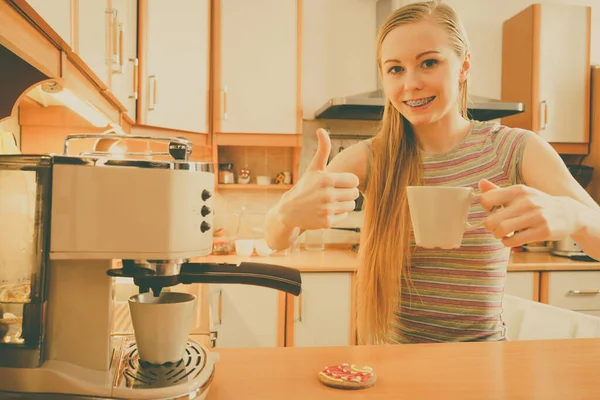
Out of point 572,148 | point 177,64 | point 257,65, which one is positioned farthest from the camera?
point 572,148

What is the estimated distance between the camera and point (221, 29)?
2801mm

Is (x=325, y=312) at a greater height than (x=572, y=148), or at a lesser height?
lesser

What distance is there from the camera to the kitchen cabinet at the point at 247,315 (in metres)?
2.62

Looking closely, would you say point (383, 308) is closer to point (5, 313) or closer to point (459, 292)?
point (459, 292)

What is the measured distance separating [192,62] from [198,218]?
81.9 inches

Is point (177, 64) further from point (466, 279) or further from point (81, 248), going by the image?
point (81, 248)

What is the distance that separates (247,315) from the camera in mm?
2629

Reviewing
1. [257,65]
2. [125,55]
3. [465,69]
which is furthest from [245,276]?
[257,65]

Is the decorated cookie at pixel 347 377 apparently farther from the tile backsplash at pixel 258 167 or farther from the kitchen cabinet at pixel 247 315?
the tile backsplash at pixel 258 167

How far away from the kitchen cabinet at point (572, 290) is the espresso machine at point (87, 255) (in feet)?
7.75

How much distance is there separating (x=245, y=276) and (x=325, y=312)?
193 centimetres

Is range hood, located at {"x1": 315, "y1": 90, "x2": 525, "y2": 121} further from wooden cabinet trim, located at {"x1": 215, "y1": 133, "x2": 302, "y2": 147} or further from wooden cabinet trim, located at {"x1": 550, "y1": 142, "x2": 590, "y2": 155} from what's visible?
wooden cabinet trim, located at {"x1": 550, "y1": 142, "x2": 590, "y2": 155}

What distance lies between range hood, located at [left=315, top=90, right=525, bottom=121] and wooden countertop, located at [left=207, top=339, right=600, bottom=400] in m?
1.76

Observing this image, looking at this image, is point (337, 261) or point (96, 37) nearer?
point (96, 37)
